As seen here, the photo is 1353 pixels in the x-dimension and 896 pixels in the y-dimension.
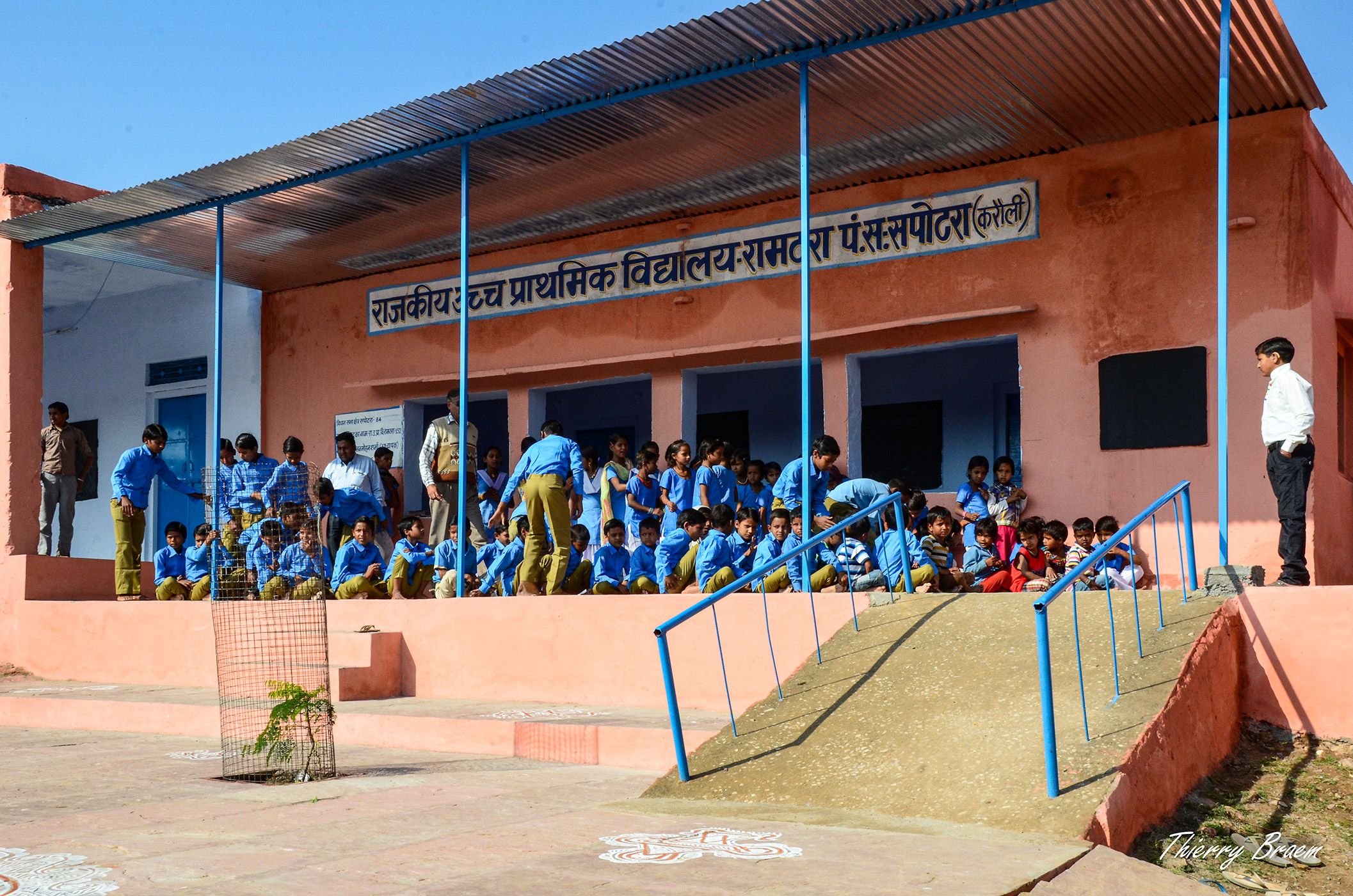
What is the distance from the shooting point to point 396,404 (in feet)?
47.1

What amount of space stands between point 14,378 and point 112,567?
206 centimetres

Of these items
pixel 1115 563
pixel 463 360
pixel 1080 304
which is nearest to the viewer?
pixel 1115 563

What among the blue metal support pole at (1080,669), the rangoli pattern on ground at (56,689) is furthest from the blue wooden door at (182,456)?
the blue metal support pole at (1080,669)

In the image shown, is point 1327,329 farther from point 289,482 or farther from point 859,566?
point 289,482

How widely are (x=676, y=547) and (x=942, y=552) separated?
6.67 ft

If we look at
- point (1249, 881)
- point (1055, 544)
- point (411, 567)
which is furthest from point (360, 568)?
point (1249, 881)

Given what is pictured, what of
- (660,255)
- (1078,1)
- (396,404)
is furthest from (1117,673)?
(396,404)

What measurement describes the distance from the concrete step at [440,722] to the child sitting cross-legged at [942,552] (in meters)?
2.11

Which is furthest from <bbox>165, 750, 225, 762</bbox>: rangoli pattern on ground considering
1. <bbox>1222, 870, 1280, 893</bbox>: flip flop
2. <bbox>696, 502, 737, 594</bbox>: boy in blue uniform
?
<bbox>1222, 870, 1280, 893</bbox>: flip flop

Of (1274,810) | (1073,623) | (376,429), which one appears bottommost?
(1274,810)

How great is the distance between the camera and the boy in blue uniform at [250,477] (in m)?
11.5

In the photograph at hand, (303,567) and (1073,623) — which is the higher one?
(303,567)

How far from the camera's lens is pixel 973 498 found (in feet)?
35.3

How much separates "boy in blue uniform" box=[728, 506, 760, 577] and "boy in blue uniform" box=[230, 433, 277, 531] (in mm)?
4280
